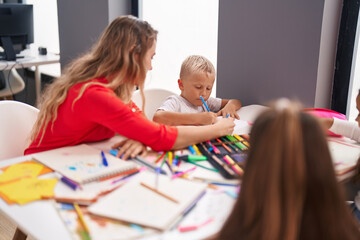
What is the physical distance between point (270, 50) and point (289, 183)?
138cm

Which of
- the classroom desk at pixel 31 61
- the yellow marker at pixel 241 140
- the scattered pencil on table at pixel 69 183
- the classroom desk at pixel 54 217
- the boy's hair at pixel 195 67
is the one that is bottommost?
the classroom desk at pixel 54 217

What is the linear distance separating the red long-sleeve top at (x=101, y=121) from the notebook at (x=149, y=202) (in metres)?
0.24

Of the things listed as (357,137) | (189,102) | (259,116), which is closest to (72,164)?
(259,116)

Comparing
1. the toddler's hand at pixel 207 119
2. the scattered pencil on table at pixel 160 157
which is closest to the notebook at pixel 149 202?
the scattered pencil on table at pixel 160 157

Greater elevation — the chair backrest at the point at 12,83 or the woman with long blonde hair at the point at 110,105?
the woman with long blonde hair at the point at 110,105

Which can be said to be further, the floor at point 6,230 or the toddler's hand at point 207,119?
the floor at point 6,230

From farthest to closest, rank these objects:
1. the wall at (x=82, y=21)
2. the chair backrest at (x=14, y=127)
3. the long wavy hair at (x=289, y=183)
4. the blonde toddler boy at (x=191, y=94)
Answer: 1. the wall at (x=82, y=21)
2. the blonde toddler boy at (x=191, y=94)
3. the chair backrest at (x=14, y=127)
4. the long wavy hair at (x=289, y=183)

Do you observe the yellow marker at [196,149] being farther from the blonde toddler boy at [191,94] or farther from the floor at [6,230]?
the floor at [6,230]

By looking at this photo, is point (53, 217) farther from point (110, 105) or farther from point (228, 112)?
point (228, 112)

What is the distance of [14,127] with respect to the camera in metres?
1.50

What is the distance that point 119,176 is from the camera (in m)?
1.05

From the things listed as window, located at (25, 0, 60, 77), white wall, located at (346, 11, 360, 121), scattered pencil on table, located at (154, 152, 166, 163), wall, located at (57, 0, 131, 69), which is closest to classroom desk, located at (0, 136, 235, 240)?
scattered pencil on table, located at (154, 152, 166, 163)

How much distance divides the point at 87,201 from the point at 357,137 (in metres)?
1.05

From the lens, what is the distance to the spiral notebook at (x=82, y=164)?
1.02 m
